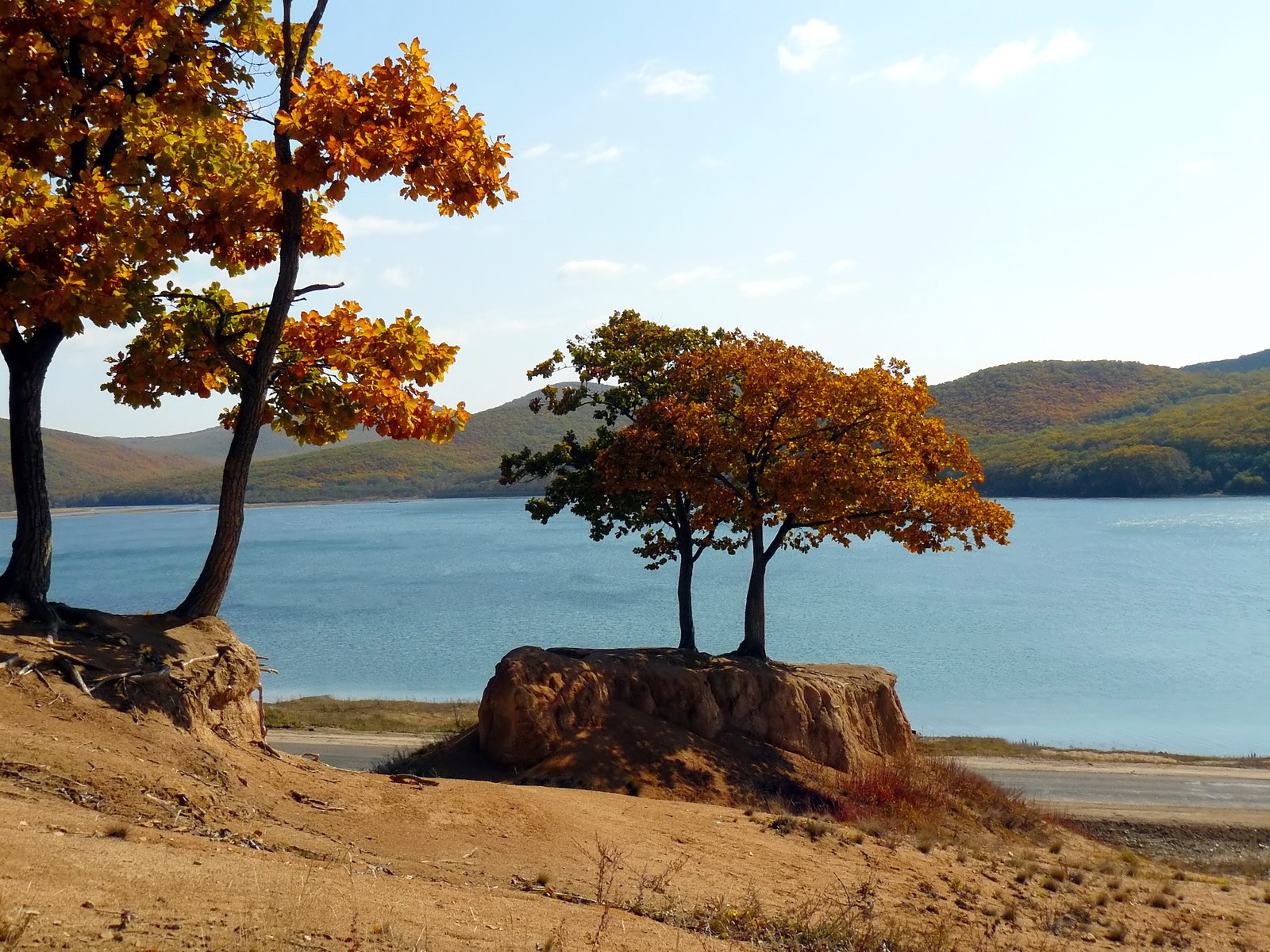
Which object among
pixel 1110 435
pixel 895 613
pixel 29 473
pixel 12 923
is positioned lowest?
pixel 895 613

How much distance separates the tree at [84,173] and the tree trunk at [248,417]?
98 cm

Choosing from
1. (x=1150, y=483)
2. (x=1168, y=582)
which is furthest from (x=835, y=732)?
(x=1150, y=483)

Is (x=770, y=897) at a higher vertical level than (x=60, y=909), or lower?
lower

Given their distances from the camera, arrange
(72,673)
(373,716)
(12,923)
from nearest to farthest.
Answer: (12,923), (72,673), (373,716)

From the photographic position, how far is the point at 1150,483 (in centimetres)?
13600

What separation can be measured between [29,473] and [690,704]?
12264 mm

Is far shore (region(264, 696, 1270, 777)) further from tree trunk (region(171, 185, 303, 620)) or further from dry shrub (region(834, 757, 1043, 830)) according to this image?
tree trunk (region(171, 185, 303, 620))

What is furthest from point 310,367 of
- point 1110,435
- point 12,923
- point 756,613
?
point 1110,435

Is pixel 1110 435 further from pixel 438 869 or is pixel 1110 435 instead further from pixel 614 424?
pixel 438 869

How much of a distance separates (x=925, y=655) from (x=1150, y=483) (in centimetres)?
10134

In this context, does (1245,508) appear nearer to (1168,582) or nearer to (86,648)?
(1168,582)

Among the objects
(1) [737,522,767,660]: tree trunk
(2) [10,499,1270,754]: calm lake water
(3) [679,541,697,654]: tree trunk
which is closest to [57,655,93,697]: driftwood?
(1) [737,522,767,660]: tree trunk

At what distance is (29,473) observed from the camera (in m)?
11.3

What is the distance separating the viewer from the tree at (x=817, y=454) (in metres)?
21.3
